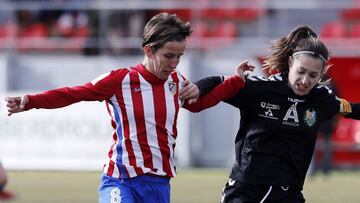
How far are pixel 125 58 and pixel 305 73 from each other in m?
12.0

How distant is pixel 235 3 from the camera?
18875 millimetres

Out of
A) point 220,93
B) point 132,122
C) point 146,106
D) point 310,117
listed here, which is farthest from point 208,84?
point 310,117

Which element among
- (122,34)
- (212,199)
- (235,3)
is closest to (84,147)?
(122,34)

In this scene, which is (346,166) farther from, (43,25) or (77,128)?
(43,25)

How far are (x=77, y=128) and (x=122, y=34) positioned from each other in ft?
7.48

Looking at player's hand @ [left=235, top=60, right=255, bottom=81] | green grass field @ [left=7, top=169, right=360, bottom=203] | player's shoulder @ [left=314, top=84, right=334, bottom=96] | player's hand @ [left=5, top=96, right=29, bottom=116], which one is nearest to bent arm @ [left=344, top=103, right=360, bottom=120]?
player's shoulder @ [left=314, top=84, right=334, bottom=96]

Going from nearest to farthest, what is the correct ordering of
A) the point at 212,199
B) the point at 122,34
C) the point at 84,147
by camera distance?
the point at 212,199 < the point at 84,147 < the point at 122,34

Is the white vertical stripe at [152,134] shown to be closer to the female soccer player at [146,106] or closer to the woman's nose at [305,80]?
the female soccer player at [146,106]

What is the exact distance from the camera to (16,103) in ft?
19.4

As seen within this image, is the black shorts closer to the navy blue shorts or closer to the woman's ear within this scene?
the navy blue shorts

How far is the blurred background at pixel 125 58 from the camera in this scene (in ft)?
55.7

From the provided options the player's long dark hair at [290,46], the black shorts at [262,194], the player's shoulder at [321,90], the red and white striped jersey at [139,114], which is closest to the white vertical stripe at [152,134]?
the red and white striped jersey at [139,114]

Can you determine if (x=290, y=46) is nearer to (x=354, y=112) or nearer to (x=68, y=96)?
(x=354, y=112)

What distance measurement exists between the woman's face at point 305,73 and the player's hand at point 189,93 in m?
0.59
